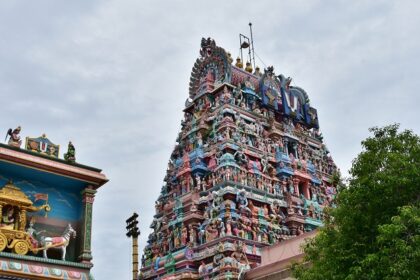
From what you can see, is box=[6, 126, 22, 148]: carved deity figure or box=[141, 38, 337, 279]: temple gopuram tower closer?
box=[6, 126, 22, 148]: carved deity figure

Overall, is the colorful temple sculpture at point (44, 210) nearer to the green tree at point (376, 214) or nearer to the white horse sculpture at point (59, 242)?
the white horse sculpture at point (59, 242)

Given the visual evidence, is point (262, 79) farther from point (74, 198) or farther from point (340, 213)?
point (340, 213)

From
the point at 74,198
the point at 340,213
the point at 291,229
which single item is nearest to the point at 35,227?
the point at 74,198

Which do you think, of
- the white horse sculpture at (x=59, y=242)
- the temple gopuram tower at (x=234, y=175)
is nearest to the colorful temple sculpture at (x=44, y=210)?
the white horse sculpture at (x=59, y=242)

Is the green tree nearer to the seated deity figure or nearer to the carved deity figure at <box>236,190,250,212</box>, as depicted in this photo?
the seated deity figure

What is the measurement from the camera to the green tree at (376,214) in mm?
12750

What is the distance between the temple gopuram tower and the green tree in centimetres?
1603

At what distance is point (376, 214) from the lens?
1438 centimetres

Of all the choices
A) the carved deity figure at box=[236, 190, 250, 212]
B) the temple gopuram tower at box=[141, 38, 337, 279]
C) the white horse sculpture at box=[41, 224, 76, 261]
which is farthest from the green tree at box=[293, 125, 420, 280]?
the carved deity figure at box=[236, 190, 250, 212]

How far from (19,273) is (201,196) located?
1869 centimetres

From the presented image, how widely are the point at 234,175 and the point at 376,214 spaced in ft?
67.2

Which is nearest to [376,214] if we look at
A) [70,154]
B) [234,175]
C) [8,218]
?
[70,154]

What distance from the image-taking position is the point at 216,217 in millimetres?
33062

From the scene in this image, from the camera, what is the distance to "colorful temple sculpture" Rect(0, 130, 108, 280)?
1806 cm
